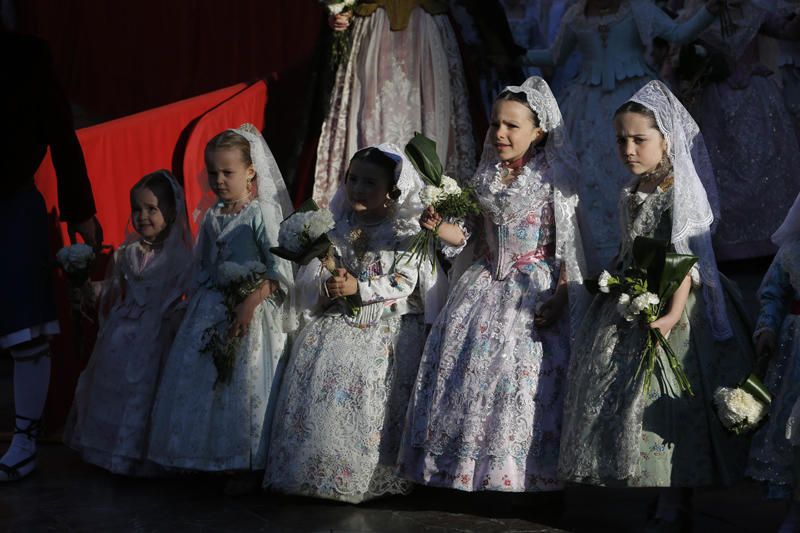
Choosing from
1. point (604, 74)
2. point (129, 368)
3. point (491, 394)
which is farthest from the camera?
point (604, 74)

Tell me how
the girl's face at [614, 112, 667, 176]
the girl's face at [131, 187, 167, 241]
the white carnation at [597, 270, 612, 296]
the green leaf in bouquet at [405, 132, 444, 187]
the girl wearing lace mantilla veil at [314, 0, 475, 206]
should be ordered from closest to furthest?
the white carnation at [597, 270, 612, 296] → the girl's face at [614, 112, 667, 176] → the green leaf in bouquet at [405, 132, 444, 187] → the girl's face at [131, 187, 167, 241] → the girl wearing lace mantilla veil at [314, 0, 475, 206]

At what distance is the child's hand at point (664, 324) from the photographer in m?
4.48

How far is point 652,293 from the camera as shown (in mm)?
4465

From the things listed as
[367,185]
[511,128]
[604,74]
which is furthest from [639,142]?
[604,74]

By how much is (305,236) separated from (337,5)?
2.50 metres

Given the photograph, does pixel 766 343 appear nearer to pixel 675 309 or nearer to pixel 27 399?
pixel 675 309

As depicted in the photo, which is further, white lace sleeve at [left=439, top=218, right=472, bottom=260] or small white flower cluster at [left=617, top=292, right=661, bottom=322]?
white lace sleeve at [left=439, top=218, right=472, bottom=260]

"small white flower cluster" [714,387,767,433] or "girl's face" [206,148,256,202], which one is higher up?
"girl's face" [206,148,256,202]

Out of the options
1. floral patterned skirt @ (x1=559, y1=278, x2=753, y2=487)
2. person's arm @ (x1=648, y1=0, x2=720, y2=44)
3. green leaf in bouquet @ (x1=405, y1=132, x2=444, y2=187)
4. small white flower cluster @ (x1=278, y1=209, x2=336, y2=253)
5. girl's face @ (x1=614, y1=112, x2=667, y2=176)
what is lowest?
floral patterned skirt @ (x1=559, y1=278, x2=753, y2=487)

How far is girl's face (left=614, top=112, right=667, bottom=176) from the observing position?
471 centimetres

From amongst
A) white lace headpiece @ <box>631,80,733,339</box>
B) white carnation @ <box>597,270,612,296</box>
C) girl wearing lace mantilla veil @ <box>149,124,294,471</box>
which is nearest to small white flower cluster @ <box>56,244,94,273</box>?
girl wearing lace mantilla veil @ <box>149,124,294,471</box>

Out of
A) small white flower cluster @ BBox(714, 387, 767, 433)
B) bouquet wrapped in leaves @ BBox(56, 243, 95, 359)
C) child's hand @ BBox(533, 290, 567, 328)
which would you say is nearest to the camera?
small white flower cluster @ BBox(714, 387, 767, 433)

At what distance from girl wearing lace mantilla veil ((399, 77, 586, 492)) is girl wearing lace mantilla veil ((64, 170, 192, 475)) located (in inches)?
57.4

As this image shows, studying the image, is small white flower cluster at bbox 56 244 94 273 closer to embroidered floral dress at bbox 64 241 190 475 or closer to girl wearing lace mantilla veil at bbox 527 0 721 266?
embroidered floral dress at bbox 64 241 190 475
